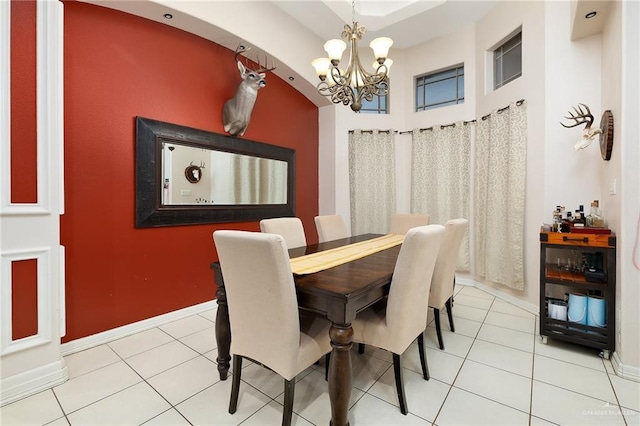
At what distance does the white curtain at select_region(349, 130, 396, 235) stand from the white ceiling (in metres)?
1.36

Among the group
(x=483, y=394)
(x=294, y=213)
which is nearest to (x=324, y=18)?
(x=294, y=213)

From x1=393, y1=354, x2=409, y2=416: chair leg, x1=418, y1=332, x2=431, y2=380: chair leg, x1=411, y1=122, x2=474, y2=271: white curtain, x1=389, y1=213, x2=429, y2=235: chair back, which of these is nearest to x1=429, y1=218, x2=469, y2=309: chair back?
x1=418, y1=332, x2=431, y2=380: chair leg

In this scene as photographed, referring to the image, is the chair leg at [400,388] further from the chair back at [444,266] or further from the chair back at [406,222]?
the chair back at [406,222]

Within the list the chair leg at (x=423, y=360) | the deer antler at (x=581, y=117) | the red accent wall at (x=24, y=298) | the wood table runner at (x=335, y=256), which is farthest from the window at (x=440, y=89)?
the red accent wall at (x=24, y=298)

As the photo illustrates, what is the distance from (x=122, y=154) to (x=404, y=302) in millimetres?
2535

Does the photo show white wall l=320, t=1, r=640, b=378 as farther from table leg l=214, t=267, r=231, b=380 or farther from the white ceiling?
table leg l=214, t=267, r=231, b=380

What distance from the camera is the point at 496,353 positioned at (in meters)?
2.18

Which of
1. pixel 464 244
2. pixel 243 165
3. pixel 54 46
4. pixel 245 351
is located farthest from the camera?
pixel 464 244

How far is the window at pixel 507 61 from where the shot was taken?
330cm

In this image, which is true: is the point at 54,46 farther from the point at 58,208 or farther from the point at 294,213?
the point at 294,213

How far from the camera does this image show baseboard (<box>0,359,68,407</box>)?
1652mm

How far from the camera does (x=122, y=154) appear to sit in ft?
8.09

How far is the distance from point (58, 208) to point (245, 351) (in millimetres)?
1548

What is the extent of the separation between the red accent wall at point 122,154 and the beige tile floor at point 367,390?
468 millimetres
